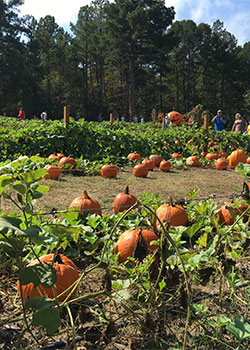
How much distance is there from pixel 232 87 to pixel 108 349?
6115 centimetres

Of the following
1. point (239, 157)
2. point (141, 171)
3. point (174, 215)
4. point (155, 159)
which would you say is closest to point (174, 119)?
point (155, 159)

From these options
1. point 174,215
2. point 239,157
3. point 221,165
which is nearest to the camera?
point 174,215

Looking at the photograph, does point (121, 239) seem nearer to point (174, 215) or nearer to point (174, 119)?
point (174, 215)

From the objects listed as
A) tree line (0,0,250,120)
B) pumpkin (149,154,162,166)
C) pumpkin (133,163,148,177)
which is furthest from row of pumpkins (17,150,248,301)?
tree line (0,0,250,120)

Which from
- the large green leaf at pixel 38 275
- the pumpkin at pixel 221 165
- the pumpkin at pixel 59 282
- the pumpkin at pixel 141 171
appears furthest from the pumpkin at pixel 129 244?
the pumpkin at pixel 221 165

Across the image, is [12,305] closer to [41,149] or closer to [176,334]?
[176,334]

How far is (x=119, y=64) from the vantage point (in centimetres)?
4606

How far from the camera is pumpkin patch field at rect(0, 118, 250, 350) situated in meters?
1.46

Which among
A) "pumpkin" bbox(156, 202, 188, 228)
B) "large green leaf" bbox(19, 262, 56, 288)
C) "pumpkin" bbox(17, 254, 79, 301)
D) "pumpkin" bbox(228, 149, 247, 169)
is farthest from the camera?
"pumpkin" bbox(228, 149, 247, 169)

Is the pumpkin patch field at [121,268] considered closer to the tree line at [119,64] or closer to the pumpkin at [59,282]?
the pumpkin at [59,282]

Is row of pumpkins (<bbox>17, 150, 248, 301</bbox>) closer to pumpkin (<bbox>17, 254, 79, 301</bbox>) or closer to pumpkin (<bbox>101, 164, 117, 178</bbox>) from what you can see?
pumpkin (<bbox>17, 254, 79, 301</bbox>)

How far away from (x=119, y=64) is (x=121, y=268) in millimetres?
46829

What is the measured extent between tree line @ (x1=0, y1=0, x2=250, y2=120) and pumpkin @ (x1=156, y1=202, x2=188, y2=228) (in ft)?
119

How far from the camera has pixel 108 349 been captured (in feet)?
5.34
